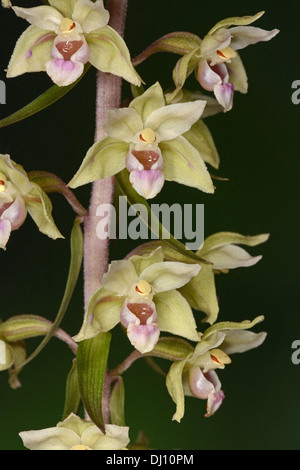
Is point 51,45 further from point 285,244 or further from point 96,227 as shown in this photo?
point 285,244

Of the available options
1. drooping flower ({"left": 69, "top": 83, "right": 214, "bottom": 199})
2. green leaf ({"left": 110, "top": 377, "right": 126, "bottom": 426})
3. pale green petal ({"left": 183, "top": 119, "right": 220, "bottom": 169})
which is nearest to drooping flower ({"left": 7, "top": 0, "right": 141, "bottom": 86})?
drooping flower ({"left": 69, "top": 83, "right": 214, "bottom": 199})

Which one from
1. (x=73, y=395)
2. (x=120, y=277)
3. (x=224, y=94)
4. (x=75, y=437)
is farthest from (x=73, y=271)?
(x=224, y=94)

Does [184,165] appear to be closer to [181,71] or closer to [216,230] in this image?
[181,71]

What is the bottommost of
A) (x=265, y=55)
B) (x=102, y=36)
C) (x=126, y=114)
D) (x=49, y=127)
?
(x=126, y=114)

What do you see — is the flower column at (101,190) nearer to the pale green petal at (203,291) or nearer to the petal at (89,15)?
the petal at (89,15)

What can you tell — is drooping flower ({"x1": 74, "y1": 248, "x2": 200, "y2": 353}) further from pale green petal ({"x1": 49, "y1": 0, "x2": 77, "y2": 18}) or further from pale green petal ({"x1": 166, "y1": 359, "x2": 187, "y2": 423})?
pale green petal ({"x1": 49, "y1": 0, "x2": 77, "y2": 18})
